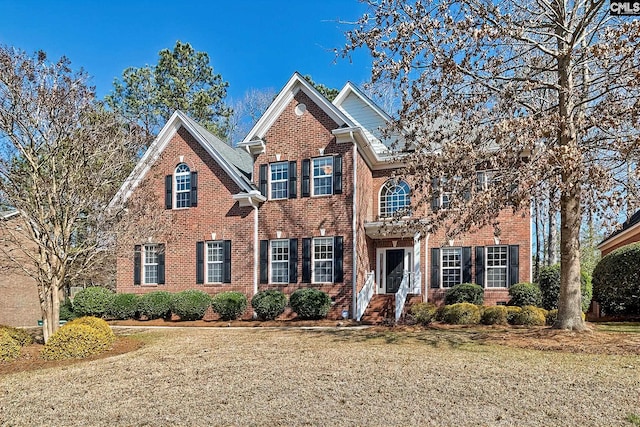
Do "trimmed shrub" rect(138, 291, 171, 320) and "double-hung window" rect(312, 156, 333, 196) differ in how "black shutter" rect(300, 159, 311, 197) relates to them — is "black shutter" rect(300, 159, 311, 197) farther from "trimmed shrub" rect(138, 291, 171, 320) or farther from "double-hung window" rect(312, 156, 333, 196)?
"trimmed shrub" rect(138, 291, 171, 320)

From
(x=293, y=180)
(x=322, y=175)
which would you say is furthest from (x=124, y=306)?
(x=322, y=175)

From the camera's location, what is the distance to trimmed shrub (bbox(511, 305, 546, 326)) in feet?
43.8

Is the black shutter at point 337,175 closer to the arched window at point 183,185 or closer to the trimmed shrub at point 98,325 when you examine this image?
the arched window at point 183,185

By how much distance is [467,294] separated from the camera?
1617cm

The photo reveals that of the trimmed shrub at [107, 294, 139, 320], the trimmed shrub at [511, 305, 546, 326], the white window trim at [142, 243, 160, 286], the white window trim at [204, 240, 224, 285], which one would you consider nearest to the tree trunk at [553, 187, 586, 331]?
the trimmed shrub at [511, 305, 546, 326]

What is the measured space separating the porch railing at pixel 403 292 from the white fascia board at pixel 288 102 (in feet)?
19.4

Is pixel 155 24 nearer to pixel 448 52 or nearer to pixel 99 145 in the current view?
pixel 99 145

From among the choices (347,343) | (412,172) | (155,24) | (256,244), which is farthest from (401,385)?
(155,24)

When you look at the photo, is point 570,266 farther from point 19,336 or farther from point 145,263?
point 145,263

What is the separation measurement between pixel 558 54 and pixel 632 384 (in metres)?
6.88

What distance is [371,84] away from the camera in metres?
10.9

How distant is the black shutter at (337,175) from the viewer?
1703 centimetres

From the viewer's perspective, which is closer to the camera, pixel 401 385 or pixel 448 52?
pixel 401 385

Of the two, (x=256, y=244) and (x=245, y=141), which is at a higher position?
(x=245, y=141)
